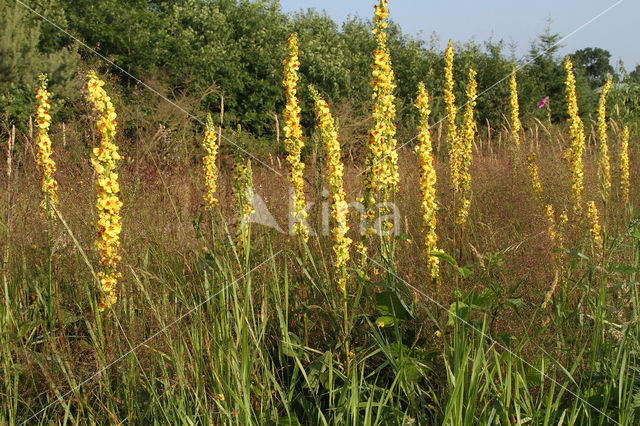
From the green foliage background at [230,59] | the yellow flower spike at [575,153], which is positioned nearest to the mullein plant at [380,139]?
the yellow flower spike at [575,153]

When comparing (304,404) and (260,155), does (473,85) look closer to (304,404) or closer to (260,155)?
(304,404)

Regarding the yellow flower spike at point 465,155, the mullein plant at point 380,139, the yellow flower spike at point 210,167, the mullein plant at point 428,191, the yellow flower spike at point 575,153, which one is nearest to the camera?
the mullein plant at point 380,139

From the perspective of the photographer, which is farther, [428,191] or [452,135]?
[452,135]

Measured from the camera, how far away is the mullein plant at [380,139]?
102 inches

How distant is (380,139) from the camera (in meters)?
2.64

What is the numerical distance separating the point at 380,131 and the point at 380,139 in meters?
0.05

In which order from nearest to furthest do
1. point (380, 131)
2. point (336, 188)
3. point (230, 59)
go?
point (336, 188) → point (380, 131) → point (230, 59)

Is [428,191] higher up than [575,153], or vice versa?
[575,153]

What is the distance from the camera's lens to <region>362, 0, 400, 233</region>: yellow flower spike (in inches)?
102

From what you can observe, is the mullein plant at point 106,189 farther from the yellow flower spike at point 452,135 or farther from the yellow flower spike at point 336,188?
the yellow flower spike at point 452,135

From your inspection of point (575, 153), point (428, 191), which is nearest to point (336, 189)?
point (428, 191)

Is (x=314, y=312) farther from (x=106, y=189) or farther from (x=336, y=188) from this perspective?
(x=106, y=189)

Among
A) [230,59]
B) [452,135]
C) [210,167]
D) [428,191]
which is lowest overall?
[428,191]

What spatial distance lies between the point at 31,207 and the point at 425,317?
329 centimetres
